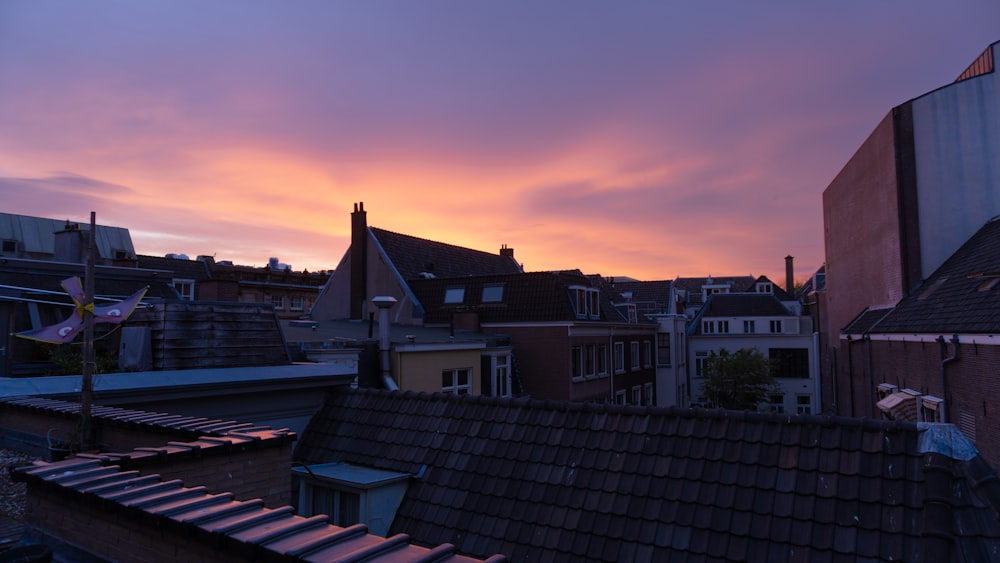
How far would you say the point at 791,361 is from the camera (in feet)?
157

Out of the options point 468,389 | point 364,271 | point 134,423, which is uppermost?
point 364,271

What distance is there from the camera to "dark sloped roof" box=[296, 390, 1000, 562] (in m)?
5.46

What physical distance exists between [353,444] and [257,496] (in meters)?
3.71

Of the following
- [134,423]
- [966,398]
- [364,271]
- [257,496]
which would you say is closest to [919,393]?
[966,398]

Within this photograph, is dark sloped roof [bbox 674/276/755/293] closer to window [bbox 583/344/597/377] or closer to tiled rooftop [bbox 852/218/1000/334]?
window [bbox 583/344/597/377]

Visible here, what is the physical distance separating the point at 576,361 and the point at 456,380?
265 inches

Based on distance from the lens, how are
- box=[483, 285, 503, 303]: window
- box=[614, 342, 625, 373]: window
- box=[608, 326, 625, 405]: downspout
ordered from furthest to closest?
box=[614, 342, 625, 373]: window → box=[608, 326, 625, 405]: downspout → box=[483, 285, 503, 303]: window

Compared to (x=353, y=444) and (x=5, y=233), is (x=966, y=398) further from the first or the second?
(x=5, y=233)

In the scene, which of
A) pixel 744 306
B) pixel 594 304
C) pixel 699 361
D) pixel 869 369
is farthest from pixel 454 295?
pixel 744 306

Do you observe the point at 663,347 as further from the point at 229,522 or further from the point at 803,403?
the point at 229,522

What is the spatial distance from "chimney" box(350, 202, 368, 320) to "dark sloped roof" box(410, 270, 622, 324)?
107 inches

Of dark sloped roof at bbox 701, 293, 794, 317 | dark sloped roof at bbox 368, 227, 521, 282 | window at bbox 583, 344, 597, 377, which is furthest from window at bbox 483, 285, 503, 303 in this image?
dark sloped roof at bbox 701, 293, 794, 317

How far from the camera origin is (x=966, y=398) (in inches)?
518

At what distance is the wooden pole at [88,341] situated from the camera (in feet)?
18.2
